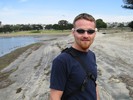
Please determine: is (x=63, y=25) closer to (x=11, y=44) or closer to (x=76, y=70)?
(x=11, y=44)

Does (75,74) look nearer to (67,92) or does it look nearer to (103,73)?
(67,92)

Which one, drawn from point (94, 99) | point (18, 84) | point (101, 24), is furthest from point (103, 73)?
point (101, 24)

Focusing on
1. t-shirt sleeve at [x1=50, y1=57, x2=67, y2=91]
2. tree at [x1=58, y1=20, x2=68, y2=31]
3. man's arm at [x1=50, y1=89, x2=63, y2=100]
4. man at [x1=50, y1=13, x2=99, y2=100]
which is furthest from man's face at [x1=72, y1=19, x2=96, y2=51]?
tree at [x1=58, y1=20, x2=68, y2=31]

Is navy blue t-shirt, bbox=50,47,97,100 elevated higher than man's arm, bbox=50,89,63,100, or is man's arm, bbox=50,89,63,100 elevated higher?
navy blue t-shirt, bbox=50,47,97,100

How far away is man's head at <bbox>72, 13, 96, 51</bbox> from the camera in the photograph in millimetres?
3945

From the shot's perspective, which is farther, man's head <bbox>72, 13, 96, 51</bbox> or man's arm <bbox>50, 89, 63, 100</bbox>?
man's head <bbox>72, 13, 96, 51</bbox>

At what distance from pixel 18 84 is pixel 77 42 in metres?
13.8

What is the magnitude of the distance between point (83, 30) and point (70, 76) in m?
0.57

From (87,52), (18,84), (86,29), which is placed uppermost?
(86,29)

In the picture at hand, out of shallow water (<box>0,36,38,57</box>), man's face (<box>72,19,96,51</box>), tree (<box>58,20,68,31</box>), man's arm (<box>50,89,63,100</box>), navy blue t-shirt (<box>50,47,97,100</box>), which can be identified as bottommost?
tree (<box>58,20,68,31</box>)

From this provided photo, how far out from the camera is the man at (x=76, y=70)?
3.79 m

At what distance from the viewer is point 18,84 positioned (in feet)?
57.1

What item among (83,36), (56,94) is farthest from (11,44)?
(56,94)

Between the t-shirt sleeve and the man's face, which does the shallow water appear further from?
the t-shirt sleeve
